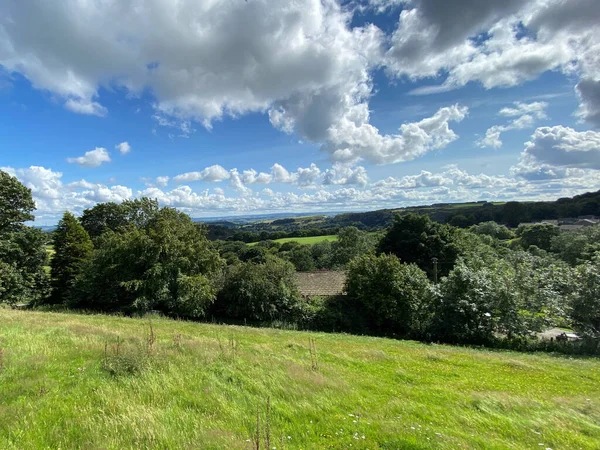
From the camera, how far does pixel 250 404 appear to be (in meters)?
6.47

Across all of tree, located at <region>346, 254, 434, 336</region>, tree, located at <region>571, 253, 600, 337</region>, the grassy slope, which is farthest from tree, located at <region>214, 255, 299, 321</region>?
tree, located at <region>571, 253, 600, 337</region>

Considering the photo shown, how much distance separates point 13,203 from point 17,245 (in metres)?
4.49

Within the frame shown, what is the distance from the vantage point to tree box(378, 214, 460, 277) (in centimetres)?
4497

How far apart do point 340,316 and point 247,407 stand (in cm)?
2440

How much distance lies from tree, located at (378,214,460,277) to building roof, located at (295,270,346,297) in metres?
10.8

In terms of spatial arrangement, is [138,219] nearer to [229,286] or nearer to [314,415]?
[229,286]

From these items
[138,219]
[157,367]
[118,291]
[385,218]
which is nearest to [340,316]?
[118,291]

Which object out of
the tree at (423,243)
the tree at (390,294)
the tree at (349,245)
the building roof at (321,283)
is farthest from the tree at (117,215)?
the tree at (349,245)

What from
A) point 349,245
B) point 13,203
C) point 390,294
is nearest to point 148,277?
point 13,203

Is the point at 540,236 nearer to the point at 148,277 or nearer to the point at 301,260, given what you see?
the point at 301,260

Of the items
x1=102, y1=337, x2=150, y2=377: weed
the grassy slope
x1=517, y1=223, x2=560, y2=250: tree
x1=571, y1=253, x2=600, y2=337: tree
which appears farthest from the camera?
x1=517, y1=223, x2=560, y2=250: tree

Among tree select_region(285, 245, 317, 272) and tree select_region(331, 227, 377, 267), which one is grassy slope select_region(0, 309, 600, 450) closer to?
tree select_region(331, 227, 377, 267)

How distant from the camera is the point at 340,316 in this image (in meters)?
29.7

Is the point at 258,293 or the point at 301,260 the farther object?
the point at 301,260
